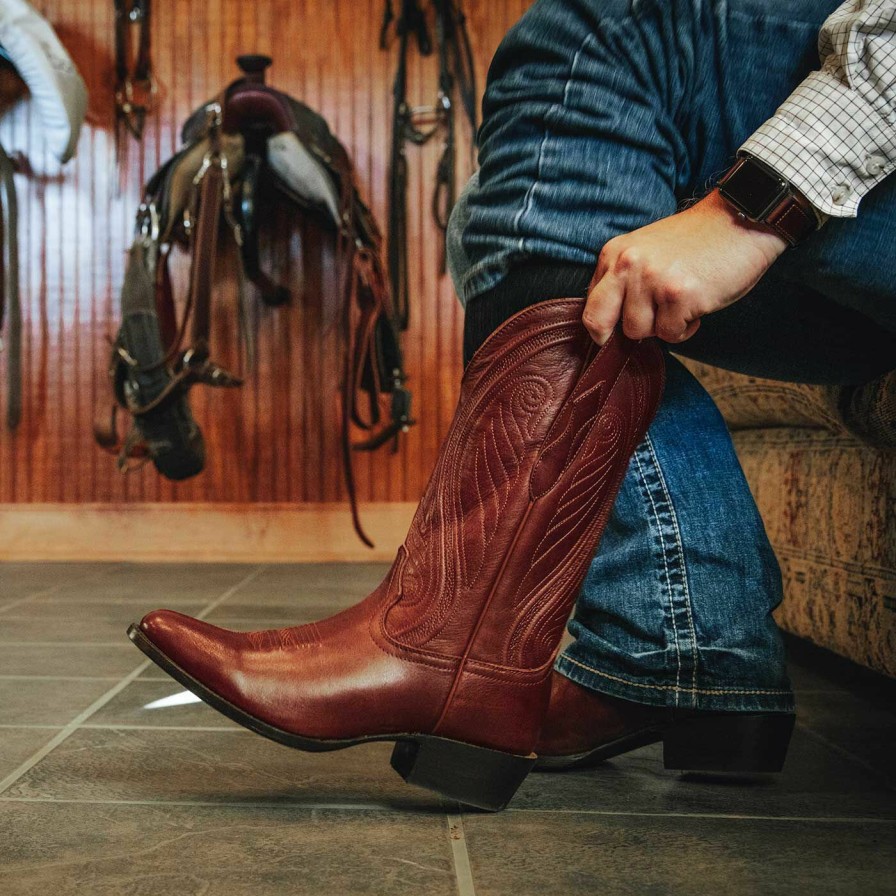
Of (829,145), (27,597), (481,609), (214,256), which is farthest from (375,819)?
(214,256)

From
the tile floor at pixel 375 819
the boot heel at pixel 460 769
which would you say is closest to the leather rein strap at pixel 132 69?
the tile floor at pixel 375 819

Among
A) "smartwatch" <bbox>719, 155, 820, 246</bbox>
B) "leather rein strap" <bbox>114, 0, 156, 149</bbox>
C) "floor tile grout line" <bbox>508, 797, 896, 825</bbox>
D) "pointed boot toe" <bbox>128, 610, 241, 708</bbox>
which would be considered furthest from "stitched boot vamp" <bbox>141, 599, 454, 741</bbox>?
"leather rein strap" <bbox>114, 0, 156, 149</bbox>

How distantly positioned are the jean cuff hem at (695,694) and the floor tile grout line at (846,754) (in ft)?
0.34

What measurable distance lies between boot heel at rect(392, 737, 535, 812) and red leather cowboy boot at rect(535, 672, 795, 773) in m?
0.11

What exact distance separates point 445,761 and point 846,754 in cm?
41

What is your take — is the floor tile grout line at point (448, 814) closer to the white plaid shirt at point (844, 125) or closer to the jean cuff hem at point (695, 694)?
the jean cuff hem at point (695, 694)

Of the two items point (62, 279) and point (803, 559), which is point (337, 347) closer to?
point (62, 279)

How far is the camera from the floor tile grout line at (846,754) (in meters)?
0.76

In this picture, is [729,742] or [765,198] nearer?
[765,198]

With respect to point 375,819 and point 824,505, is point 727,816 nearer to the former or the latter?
point 375,819

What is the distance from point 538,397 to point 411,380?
194 cm

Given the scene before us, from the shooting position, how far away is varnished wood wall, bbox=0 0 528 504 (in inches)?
98.3

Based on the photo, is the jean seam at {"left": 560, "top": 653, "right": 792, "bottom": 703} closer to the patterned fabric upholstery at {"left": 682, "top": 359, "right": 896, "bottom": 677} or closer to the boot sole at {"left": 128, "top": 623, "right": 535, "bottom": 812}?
the boot sole at {"left": 128, "top": 623, "right": 535, "bottom": 812}

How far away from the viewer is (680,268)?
553 mm
